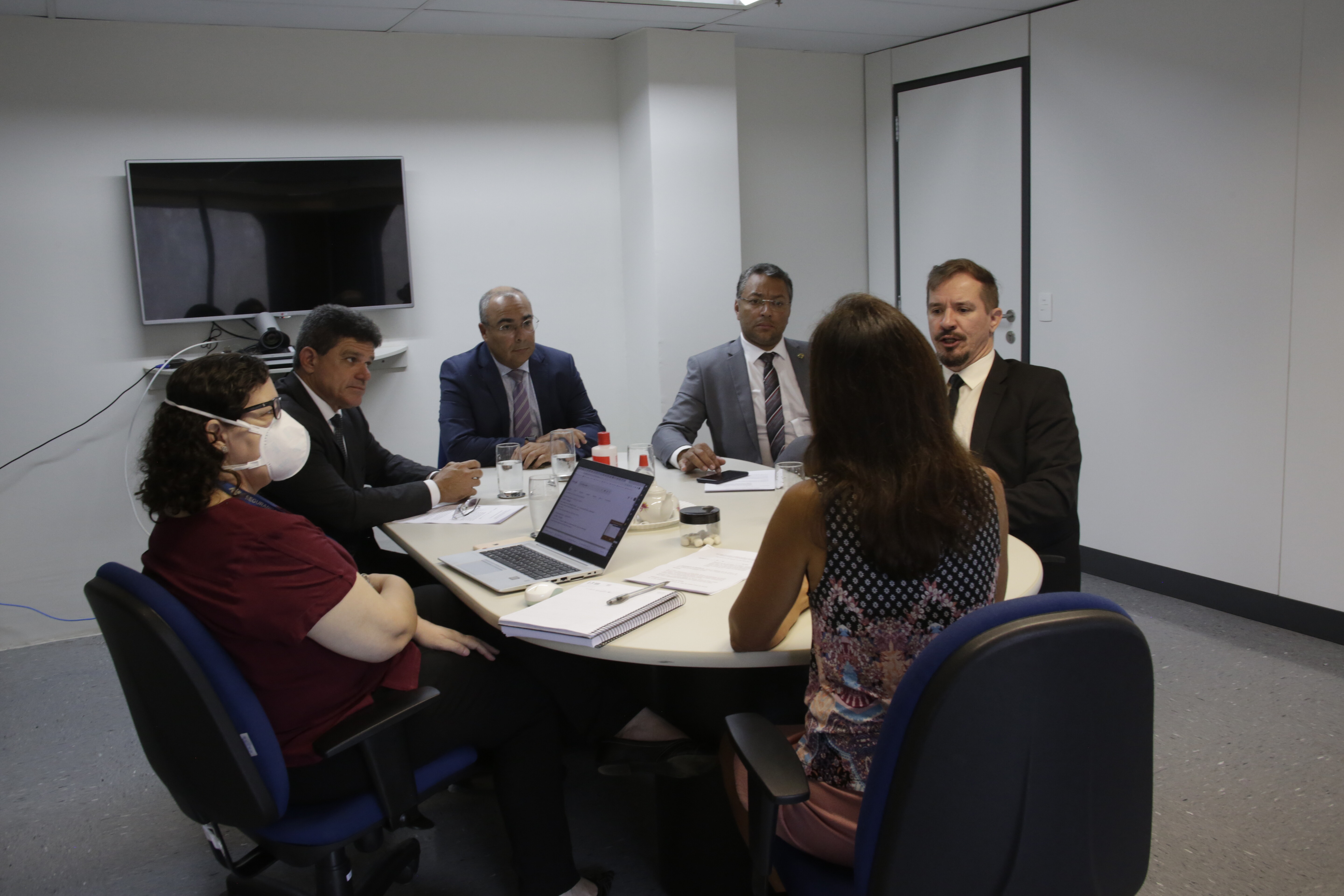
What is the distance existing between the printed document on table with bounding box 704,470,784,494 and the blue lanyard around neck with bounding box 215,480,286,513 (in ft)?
4.62

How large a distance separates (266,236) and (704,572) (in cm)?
304

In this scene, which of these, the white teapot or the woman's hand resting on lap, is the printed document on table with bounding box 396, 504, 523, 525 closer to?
the white teapot

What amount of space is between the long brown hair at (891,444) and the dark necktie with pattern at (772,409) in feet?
6.92

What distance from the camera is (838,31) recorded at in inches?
186

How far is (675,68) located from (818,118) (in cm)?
102

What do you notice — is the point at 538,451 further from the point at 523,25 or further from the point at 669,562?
the point at 523,25

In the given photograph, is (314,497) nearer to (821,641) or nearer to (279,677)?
(279,677)

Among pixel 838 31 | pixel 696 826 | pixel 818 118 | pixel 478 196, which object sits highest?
pixel 838 31

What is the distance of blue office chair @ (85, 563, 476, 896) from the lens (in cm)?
149

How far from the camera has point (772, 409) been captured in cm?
363

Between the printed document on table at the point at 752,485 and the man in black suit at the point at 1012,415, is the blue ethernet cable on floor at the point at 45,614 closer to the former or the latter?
the printed document on table at the point at 752,485

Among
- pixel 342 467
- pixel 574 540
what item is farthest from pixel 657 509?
pixel 342 467

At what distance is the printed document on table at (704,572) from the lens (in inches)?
77.7

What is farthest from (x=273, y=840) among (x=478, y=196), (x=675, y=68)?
(x=675, y=68)
